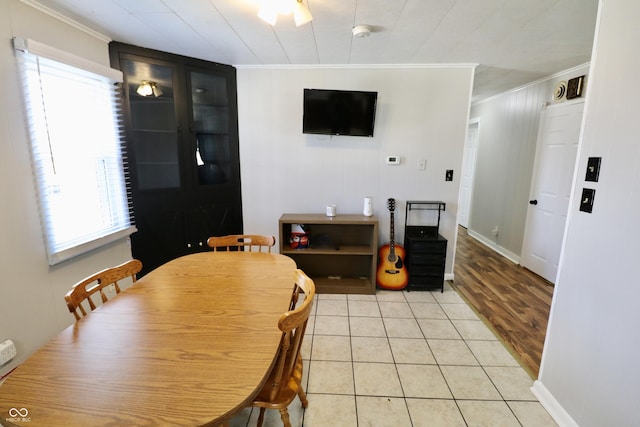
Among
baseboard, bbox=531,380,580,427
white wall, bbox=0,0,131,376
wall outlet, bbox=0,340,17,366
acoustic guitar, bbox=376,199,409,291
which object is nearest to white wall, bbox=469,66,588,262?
acoustic guitar, bbox=376,199,409,291

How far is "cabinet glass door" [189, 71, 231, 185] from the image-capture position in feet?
→ 9.24

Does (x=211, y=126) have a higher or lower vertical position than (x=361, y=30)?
lower

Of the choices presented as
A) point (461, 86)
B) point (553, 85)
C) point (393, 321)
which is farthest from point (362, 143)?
point (553, 85)

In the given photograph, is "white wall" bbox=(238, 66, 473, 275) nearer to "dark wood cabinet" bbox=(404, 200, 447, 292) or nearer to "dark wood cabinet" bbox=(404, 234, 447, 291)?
"dark wood cabinet" bbox=(404, 200, 447, 292)

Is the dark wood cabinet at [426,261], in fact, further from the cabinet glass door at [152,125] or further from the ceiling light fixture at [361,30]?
the cabinet glass door at [152,125]

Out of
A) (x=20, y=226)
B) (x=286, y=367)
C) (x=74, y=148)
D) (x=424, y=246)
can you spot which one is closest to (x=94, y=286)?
(x=20, y=226)

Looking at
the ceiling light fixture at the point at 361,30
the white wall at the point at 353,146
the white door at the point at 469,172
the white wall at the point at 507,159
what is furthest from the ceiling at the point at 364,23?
the white door at the point at 469,172

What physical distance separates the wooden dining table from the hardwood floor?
195cm

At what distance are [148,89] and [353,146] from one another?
2.03 metres

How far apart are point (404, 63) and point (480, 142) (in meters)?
2.77

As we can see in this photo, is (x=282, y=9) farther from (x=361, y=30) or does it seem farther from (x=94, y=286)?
(x=94, y=286)

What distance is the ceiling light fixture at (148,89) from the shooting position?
8.30ft

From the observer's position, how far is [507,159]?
13.3 ft

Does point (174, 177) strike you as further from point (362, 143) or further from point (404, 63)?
point (404, 63)
